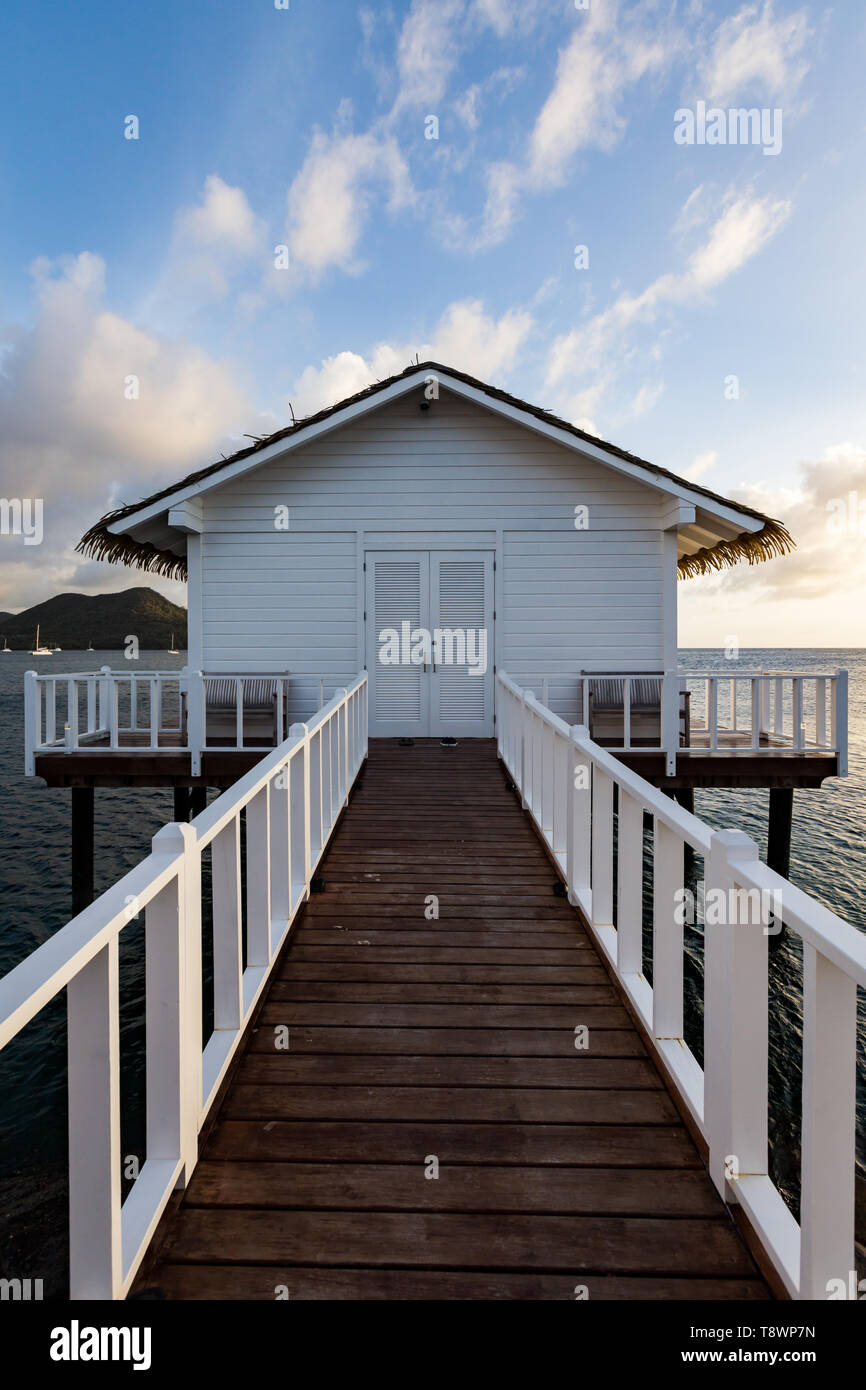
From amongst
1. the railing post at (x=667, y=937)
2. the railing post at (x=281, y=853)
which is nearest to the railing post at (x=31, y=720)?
the railing post at (x=281, y=853)

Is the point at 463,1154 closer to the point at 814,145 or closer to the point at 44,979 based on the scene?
the point at 44,979

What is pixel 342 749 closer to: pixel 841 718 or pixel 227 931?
pixel 227 931

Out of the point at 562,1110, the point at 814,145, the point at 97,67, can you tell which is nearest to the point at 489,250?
the point at 814,145

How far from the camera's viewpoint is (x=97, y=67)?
1073cm

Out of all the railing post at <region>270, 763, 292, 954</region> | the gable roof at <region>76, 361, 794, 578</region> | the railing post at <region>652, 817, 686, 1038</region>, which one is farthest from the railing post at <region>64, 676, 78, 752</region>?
the railing post at <region>652, 817, 686, 1038</region>

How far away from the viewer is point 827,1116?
137 cm

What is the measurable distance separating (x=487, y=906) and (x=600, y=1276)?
236 cm

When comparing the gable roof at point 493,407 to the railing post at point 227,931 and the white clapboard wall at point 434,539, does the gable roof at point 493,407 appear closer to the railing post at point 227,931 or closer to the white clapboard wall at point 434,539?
the white clapboard wall at point 434,539

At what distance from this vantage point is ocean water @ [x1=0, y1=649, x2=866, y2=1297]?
172 inches

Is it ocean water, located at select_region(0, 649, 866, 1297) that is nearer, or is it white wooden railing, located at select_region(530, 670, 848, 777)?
ocean water, located at select_region(0, 649, 866, 1297)

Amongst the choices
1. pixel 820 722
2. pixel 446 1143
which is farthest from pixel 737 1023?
pixel 820 722

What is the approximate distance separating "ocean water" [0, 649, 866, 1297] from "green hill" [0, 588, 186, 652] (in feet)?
283

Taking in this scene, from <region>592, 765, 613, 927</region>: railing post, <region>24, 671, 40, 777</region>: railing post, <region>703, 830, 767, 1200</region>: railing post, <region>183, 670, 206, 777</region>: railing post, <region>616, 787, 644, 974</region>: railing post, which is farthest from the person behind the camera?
<region>183, 670, 206, 777</region>: railing post

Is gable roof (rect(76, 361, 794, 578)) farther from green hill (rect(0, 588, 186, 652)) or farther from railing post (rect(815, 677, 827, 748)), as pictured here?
green hill (rect(0, 588, 186, 652))
